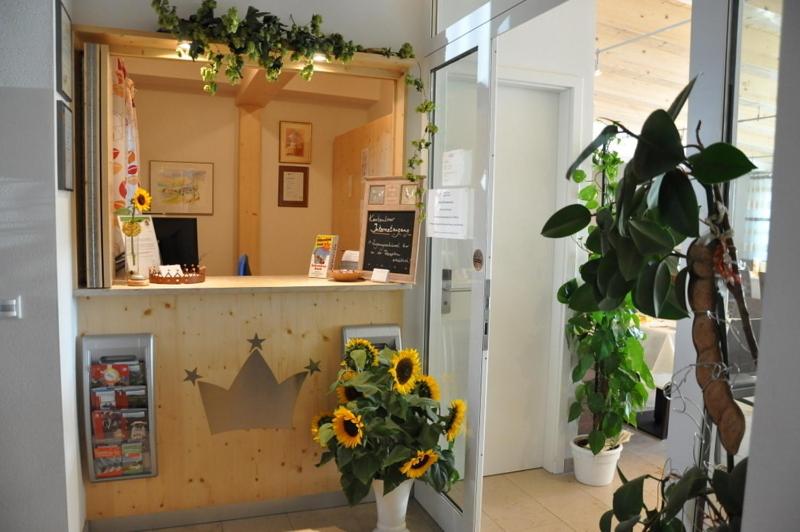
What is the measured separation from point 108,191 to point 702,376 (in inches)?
96.4

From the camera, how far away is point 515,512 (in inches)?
136

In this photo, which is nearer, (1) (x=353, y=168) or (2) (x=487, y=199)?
(2) (x=487, y=199)

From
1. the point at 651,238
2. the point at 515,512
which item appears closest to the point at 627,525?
the point at 651,238

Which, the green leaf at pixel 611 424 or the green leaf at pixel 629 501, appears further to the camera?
the green leaf at pixel 611 424

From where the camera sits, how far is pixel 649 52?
527 centimetres

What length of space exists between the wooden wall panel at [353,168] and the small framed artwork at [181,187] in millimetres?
1137

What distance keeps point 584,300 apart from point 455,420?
1.38 m

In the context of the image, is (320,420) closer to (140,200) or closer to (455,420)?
(455,420)

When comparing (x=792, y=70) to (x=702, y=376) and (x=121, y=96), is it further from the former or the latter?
(x=121, y=96)

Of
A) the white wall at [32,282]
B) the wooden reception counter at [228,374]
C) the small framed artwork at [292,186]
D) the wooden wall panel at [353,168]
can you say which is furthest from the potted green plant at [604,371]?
the small framed artwork at [292,186]

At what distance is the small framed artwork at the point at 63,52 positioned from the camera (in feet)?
8.30

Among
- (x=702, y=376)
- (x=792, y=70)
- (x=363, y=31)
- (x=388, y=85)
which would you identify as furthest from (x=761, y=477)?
(x=388, y=85)

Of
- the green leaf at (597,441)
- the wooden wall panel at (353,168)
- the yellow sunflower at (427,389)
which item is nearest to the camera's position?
the yellow sunflower at (427,389)

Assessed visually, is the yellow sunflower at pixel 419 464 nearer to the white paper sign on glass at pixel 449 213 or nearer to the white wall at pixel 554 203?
the white paper sign on glass at pixel 449 213
